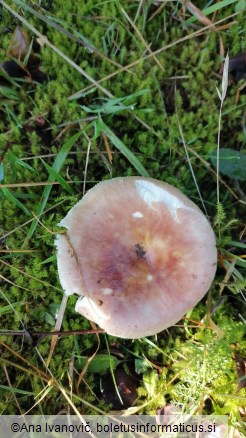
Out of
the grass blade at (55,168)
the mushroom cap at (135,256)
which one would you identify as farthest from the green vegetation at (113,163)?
the mushroom cap at (135,256)

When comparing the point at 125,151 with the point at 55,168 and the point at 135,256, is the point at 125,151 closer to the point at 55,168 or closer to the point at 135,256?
the point at 55,168

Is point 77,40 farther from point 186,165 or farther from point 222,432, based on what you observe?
point 222,432

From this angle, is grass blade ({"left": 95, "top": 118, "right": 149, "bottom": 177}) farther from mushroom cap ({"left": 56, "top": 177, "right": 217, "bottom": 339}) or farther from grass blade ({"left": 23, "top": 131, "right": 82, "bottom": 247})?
mushroom cap ({"left": 56, "top": 177, "right": 217, "bottom": 339})

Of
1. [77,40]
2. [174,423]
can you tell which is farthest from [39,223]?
[174,423]
